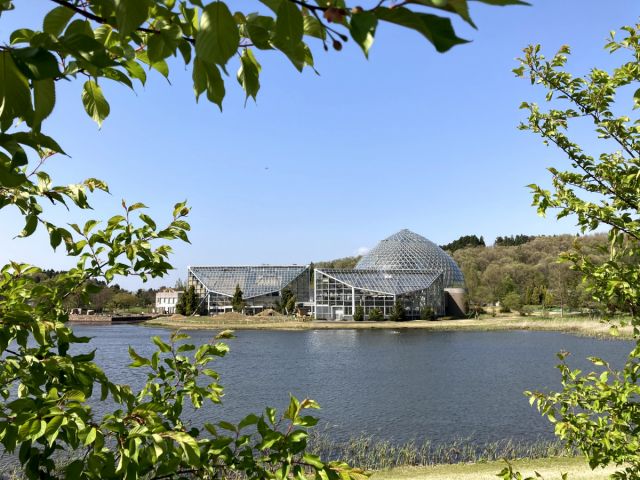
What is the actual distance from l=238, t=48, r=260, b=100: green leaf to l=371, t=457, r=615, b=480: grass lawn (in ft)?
28.1

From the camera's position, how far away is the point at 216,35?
784mm

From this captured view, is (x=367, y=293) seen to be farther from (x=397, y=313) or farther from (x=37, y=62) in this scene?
(x=37, y=62)

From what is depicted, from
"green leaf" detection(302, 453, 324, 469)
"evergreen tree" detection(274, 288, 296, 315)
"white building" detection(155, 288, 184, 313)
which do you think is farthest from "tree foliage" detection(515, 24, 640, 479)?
"white building" detection(155, 288, 184, 313)

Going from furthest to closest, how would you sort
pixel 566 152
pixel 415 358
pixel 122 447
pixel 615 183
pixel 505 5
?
pixel 415 358 → pixel 566 152 → pixel 615 183 → pixel 122 447 → pixel 505 5

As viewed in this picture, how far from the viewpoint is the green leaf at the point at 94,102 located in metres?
1.39

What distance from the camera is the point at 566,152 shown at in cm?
446

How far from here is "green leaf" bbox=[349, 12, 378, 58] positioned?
680mm

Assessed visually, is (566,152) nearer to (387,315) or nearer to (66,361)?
(66,361)

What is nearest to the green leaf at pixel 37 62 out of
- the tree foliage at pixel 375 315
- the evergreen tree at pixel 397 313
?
the evergreen tree at pixel 397 313

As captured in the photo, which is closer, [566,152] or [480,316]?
[566,152]

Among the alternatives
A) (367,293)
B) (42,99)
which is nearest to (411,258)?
(367,293)

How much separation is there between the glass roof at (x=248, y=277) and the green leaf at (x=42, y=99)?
6795 centimetres

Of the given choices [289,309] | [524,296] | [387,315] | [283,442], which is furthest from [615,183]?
[524,296]

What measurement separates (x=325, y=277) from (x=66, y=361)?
2287 inches
